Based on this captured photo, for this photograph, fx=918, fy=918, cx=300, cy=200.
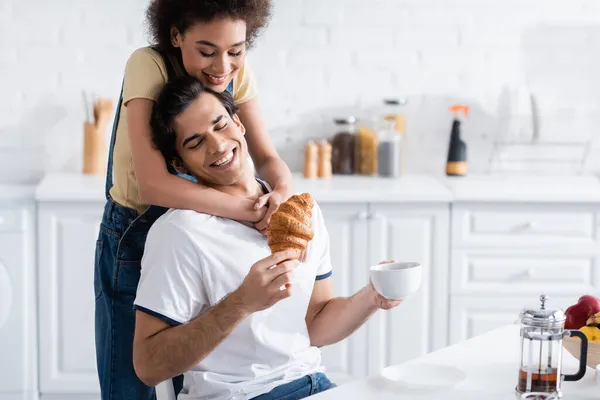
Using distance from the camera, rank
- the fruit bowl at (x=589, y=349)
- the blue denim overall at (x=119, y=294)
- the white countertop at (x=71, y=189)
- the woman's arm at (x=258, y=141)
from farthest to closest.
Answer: the white countertop at (x=71, y=189) < the woman's arm at (x=258, y=141) < the blue denim overall at (x=119, y=294) < the fruit bowl at (x=589, y=349)

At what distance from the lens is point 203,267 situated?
1.74 m

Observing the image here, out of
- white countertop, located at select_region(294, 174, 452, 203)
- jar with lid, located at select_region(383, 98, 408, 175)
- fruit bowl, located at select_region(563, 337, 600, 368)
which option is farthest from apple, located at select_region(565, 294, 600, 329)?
jar with lid, located at select_region(383, 98, 408, 175)

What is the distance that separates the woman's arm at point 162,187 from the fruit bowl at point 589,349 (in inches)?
25.4

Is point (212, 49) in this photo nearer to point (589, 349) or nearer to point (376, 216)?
point (589, 349)

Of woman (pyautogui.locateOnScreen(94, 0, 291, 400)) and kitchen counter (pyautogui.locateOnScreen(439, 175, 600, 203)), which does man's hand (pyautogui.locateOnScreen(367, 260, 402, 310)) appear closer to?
woman (pyautogui.locateOnScreen(94, 0, 291, 400))

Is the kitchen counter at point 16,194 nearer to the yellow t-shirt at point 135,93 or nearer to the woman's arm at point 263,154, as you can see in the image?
the yellow t-shirt at point 135,93

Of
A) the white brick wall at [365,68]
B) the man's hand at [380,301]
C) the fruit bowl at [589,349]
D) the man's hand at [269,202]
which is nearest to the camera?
the fruit bowl at [589,349]

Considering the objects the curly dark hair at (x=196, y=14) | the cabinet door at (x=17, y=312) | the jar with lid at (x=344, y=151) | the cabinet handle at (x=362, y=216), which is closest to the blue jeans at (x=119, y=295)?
the curly dark hair at (x=196, y=14)

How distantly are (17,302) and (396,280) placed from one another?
212cm

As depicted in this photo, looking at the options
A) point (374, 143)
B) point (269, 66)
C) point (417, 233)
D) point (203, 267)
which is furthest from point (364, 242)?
point (203, 267)

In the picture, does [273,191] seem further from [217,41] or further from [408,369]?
[408,369]

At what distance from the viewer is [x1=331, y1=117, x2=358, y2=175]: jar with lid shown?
12.3 feet

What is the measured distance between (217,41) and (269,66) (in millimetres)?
1937

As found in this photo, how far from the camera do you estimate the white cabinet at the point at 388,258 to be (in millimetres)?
3371
